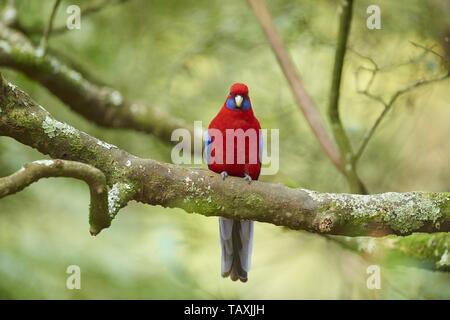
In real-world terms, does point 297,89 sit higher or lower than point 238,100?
higher

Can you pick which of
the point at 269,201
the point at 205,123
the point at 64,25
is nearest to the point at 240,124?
the point at 269,201

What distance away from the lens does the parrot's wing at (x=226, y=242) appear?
408cm

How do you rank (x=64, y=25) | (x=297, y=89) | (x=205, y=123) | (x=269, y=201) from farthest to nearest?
(x=205, y=123), (x=64, y=25), (x=297, y=89), (x=269, y=201)

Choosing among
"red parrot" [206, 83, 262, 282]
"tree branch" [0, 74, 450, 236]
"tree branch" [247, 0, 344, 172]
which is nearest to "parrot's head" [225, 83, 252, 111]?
"red parrot" [206, 83, 262, 282]

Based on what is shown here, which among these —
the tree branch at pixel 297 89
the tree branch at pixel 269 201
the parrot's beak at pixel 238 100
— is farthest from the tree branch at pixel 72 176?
the tree branch at pixel 297 89

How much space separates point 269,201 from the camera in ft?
9.43

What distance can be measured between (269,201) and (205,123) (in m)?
2.48

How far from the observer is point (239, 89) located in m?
3.99

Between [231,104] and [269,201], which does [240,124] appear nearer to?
[231,104]

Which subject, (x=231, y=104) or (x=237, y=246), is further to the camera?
(x=237, y=246)

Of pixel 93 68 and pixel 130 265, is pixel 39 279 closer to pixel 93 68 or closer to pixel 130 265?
pixel 130 265

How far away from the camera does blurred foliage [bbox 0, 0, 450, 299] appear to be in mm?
4582

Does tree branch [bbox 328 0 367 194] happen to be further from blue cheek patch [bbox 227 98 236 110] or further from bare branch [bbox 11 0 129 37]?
bare branch [bbox 11 0 129 37]
